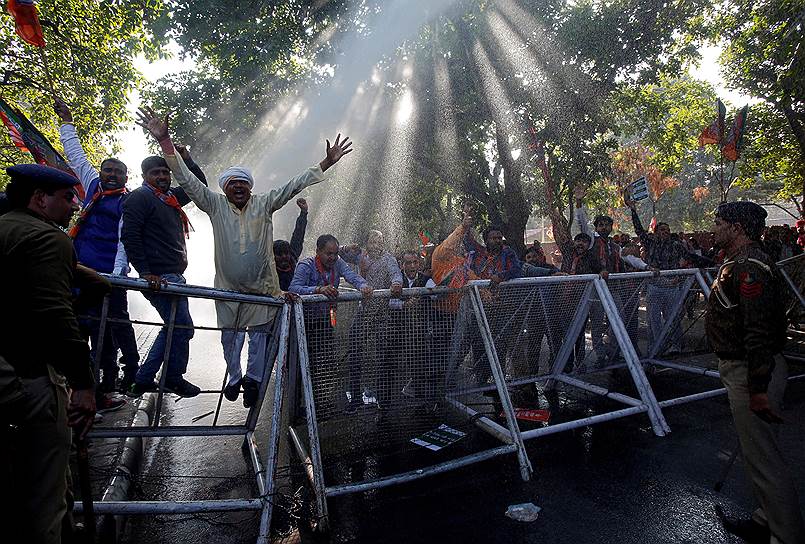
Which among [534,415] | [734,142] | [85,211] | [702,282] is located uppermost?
[734,142]

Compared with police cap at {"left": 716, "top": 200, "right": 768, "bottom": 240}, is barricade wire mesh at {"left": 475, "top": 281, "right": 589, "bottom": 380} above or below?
below

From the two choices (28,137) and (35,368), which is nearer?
(35,368)

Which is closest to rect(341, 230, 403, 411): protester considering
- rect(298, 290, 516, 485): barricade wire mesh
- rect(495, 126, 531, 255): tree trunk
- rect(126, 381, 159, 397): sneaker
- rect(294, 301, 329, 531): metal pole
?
rect(298, 290, 516, 485): barricade wire mesh

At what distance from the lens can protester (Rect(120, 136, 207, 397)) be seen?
12.1ft

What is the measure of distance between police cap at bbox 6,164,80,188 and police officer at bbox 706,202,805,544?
12.4ft

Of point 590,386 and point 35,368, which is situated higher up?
point 35,368

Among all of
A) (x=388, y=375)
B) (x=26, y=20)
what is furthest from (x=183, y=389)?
(x=26, y=20)

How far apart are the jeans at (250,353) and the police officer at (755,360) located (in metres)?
3.31

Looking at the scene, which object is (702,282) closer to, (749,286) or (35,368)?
(749,286)

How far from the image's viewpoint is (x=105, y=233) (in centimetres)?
427

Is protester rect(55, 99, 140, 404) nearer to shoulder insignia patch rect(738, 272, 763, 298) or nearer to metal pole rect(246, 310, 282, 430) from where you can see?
metal pole rect(246, 310, 282, 430)

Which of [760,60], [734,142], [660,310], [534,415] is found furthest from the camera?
[760,60]

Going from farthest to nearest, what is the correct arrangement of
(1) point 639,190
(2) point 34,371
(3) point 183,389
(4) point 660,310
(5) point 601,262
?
(1) point 639,190
(5) point 601,262
(4) point 660,310
(3) point 183,389
(2) point 34,371

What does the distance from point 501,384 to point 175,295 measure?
8.77 feet
